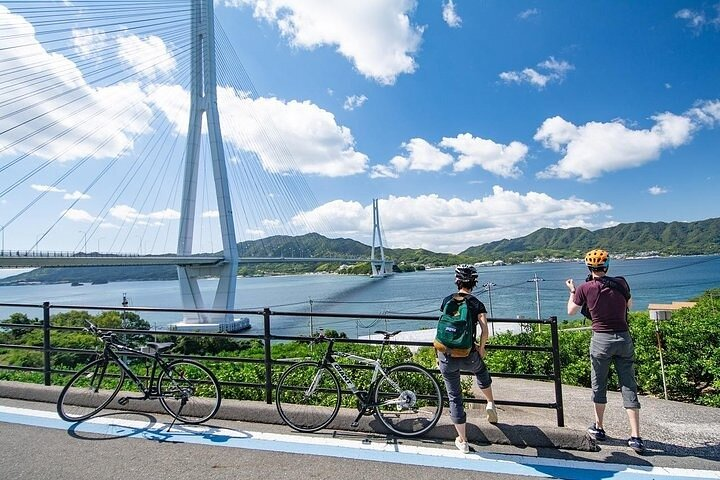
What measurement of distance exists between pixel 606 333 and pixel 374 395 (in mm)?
1821

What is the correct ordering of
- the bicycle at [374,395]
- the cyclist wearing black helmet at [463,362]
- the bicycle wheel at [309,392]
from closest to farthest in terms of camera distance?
the cyclist wearing black helmet at [463,362]
the bicycle at [374,395]
the bicycle wheel at [309,392]

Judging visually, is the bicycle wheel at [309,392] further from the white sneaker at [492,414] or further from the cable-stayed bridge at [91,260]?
the cable-stayed bridge at [91,260]

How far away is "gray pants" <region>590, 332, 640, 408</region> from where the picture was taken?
2955 mm

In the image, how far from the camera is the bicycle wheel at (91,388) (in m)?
3.77

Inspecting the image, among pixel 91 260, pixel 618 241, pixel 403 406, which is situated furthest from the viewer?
pixel 618 241

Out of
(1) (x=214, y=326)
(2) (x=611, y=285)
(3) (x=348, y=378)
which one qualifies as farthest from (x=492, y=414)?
(1) (x=214, y=326)

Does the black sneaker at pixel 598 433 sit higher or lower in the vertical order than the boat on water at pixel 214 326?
higher

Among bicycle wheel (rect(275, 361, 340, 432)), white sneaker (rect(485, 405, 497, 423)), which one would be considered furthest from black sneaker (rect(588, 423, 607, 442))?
bicycle wheel (rect(275, 361, 340, 432))

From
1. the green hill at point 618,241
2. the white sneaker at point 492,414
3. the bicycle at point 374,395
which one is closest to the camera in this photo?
the white sneaker at point 492,414

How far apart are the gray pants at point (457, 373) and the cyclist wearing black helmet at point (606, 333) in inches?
30.7

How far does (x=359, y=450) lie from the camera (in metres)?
2.96

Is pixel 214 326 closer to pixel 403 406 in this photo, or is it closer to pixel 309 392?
pixel 309 392

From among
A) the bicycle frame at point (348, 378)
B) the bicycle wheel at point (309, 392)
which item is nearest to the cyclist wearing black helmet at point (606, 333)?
the bicycle frame at point (348, 378)

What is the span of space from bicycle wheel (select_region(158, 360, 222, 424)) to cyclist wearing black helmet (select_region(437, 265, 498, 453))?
6.50ft
